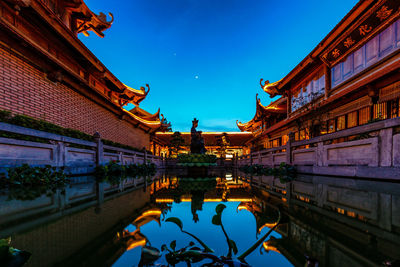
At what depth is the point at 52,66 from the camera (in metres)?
6.43

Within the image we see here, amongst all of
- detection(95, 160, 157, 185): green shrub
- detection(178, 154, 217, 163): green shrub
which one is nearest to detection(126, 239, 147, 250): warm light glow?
detection(95, 160, 157, 185): green shrub

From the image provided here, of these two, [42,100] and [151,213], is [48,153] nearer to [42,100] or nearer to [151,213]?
[42,100]

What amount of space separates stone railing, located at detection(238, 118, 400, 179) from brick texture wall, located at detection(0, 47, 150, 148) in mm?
8629

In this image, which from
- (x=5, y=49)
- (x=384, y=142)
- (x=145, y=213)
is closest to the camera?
(x=145, y=213)

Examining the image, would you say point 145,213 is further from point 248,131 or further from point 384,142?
point 248,131

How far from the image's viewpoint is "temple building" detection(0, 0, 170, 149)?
5074 millimetres

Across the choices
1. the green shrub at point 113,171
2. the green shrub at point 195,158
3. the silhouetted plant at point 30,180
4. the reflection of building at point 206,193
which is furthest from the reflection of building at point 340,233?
the green shrub at point 113,171

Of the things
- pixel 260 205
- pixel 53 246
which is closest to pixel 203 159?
pixel 260 205

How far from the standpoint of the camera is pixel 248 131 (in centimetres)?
2469

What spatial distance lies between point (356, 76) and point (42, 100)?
11248 mm

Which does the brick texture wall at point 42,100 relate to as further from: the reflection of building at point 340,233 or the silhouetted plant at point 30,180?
the reflection of building at point 340,233

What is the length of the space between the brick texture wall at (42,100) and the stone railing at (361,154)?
8.63 metres

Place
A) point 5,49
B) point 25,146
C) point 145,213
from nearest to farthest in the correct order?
point 145,213
point 25,146
point 5,49

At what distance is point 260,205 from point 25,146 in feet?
15.7
